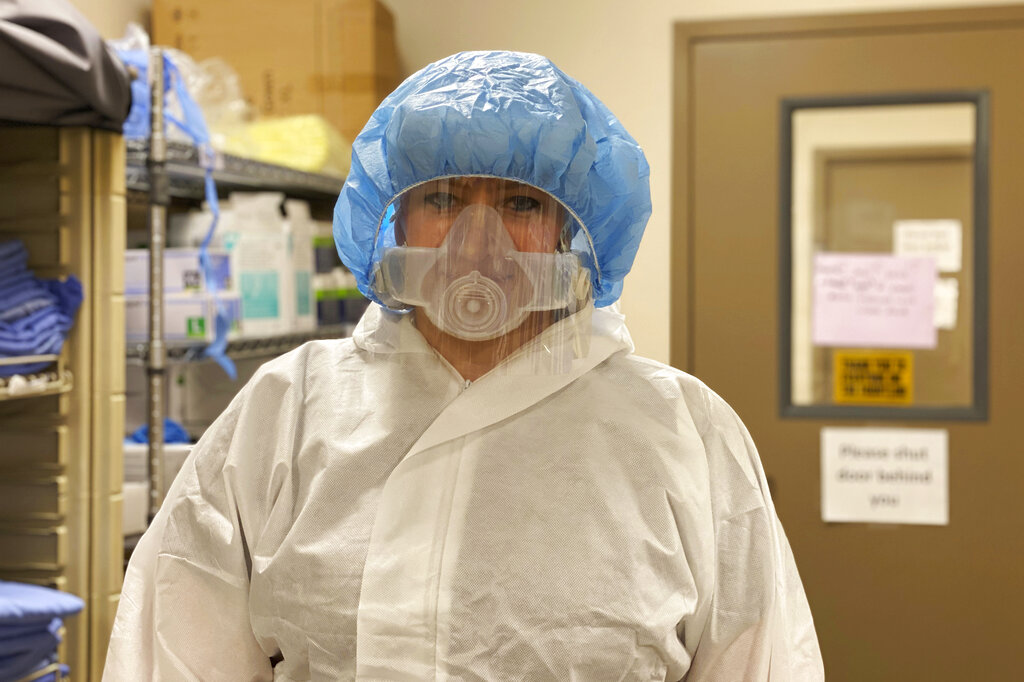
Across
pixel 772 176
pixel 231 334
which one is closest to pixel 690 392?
pixel 231 334

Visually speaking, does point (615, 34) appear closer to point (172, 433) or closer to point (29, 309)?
point (172, 433)

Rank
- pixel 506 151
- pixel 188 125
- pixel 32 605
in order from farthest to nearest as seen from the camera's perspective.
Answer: pixel 188 125 < pixel 32 605 < pixel 506 151

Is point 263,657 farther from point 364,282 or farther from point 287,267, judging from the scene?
point 287,267

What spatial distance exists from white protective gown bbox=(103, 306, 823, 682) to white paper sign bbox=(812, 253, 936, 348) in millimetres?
1428

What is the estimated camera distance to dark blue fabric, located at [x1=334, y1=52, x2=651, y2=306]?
34.4 inches

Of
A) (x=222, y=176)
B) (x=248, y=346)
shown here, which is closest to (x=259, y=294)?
(x=248, y=346)

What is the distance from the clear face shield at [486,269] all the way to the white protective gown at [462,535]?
0.12ft

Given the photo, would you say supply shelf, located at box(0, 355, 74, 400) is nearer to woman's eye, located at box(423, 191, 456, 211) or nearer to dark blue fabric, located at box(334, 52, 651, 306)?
dark blue fabric, located at box(334, 52, 651, 306)

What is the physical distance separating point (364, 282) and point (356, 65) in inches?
56.8

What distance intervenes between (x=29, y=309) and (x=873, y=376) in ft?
5.87

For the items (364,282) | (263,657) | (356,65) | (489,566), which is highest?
(356,65)

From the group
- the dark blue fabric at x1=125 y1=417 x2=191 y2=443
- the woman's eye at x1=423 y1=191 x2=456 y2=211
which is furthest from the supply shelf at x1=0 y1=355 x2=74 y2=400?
the woman's eye at x1=423 y1=191 x2=456 y2=211

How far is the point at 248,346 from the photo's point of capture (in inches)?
82.8

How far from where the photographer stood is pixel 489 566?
0.87 m
